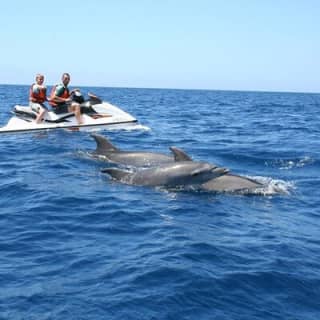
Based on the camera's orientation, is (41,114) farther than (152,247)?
Yes

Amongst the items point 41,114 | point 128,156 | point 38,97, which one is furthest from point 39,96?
point 128,156

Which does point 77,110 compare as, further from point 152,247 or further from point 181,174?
point 152,247

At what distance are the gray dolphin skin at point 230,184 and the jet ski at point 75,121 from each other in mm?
13437

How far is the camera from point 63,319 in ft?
20.4

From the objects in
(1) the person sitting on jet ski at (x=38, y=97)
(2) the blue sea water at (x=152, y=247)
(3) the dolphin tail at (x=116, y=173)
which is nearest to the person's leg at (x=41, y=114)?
(1) the person sitting on jet ski at (x=38, y=97)

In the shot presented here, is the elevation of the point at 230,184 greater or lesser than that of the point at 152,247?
greater

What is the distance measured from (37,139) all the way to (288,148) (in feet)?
32.7

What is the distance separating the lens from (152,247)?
8.89 meters

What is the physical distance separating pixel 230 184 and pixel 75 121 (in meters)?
14.3

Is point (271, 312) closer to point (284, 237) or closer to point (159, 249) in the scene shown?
point (159, 249)

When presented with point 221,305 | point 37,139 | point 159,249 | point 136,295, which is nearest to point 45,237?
point 159,249

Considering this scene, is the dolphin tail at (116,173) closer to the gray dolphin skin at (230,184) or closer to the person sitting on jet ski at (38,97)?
the gray dolphin skin at (230,184)

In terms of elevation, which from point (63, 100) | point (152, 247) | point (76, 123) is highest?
point (63, 100)

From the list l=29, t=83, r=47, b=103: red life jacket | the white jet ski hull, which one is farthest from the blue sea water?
l=29, t=83, r=47, b=103: red life jacket
